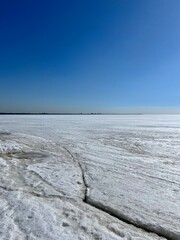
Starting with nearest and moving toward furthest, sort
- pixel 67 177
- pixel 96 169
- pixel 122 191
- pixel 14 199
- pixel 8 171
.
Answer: pixel 14 199 < pixel 122 191 < pixel 67 177 < pixel 8 171 < pixel 96 169

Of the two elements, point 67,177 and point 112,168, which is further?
point 112,168

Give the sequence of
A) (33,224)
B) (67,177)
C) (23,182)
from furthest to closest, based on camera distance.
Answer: (67,177) < (23,182) < (33,224)

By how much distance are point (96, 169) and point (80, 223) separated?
2812mm

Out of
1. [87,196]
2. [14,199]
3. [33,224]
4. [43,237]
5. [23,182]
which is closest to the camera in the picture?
[43,237]

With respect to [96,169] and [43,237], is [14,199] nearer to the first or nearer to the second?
[43,237]

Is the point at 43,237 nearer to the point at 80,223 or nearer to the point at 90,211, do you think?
the point at 80,223

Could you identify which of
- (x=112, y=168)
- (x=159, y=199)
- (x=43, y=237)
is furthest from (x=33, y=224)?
(x=112, y=168)

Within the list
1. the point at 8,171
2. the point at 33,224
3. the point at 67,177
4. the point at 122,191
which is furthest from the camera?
the point at 8,171

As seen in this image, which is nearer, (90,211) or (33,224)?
(33,224)

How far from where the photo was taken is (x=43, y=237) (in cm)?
262

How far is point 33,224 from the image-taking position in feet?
9.54

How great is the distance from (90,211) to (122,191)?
3.48ft

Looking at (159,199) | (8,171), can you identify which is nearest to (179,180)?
(159,199)

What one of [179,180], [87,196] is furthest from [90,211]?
[179,180]
